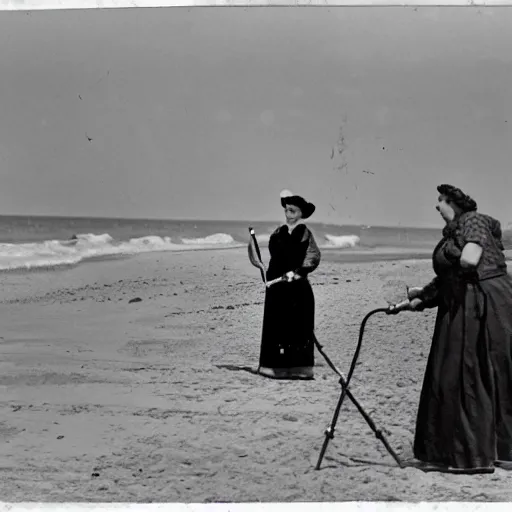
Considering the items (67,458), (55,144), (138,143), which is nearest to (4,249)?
(55,144)

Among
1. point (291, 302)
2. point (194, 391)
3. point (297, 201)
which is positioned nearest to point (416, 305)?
point (291, 302)

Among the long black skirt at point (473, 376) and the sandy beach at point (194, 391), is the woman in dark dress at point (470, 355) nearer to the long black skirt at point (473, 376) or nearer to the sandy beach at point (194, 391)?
the long black skirt at point (473, 376)

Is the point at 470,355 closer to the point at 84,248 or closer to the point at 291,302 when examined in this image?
the point at 291,302

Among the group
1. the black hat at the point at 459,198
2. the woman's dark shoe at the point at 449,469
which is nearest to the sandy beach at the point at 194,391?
the woman's dark shoe at the point at 449,469

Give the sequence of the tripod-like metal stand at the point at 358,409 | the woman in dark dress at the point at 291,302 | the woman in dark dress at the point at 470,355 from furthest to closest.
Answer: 1. the woman in dark dress at the point at 291,302
2. the tripod-like metal stand at the point at 358,409
3. the woman in dark dress at the point at 470,355

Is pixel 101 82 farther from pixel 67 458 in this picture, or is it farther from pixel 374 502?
pixel 374 502

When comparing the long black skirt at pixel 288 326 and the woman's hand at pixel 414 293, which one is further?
the long black skirt at pixel 288 326

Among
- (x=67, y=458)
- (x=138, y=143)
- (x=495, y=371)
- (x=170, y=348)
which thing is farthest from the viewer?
(x=138, y=143)

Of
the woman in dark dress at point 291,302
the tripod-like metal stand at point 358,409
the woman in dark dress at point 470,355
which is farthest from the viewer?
the woman in dark dress at point 291,302
